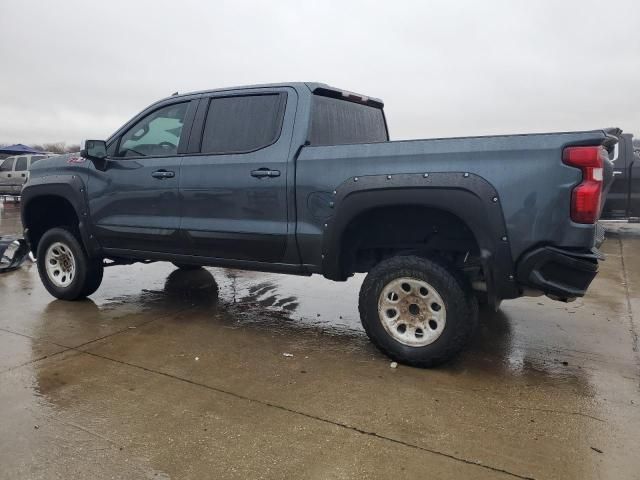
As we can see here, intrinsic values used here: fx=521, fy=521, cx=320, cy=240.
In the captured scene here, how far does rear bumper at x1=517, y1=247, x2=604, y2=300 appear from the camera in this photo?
3057 mm

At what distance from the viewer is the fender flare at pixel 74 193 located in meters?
5.03

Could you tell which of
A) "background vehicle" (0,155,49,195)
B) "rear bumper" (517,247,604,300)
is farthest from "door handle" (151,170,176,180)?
"background vehicle" (0,155,49,195)

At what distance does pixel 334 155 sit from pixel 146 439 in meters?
2.17

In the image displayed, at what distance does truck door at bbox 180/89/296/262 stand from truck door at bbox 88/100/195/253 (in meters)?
0.17

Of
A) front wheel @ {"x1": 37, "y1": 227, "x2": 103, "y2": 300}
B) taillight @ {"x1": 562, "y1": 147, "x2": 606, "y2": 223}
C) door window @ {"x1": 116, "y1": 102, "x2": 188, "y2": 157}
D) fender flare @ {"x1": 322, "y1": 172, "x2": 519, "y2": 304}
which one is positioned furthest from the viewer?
front wheel @ {"x1": 37, "y1": 227, "x2": 103, "y2": 300}

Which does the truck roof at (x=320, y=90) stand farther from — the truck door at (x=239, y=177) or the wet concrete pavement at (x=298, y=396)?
the wet concrete pavement at (x=298, y=396)

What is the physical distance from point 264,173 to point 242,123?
616 millimetres

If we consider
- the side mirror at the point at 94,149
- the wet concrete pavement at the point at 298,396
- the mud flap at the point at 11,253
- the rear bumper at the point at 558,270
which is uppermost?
the side mirror at the point at 94,149

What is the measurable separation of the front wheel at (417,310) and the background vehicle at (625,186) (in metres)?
8.15

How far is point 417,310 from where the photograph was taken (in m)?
3.62

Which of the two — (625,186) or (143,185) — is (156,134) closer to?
(143,185)

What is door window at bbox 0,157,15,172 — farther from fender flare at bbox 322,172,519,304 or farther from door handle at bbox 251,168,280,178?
fender flare at bbox 322,172,519,304

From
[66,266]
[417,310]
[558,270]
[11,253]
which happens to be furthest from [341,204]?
[11,253]

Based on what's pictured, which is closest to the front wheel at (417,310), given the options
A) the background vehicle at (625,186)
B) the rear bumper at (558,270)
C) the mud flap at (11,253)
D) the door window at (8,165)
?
the rear bumper at (558,270)
